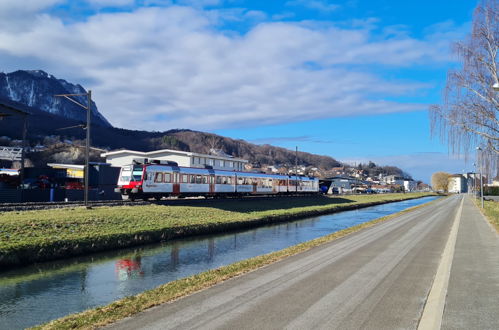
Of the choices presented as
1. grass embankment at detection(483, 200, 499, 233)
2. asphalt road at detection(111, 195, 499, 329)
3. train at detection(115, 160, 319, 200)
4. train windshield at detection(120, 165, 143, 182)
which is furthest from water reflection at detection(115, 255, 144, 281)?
grass embankment at detection(483, 200, 499, 233)

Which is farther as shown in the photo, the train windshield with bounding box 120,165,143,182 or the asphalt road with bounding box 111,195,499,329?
the train windshield with bounding box 120,165,143,182

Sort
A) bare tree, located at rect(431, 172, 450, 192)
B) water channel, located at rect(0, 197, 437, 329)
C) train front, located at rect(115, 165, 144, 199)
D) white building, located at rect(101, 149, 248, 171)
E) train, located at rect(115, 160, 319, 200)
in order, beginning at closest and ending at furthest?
water channel, located at rect(0, 197, 437, 329), train front, located at rect(115, 165, 144, 199), train, located at rect(115, 160, 319, 200), white building, located at rect(101, 149, 248, 171), bare tree, located at rect(431, 172, 450, 192)

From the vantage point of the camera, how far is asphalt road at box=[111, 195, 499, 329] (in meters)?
7.02

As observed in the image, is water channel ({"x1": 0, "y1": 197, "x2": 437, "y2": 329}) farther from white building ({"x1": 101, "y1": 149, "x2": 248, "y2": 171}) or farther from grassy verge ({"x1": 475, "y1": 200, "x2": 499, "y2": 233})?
white building ({"x1": 101, "y1": 149, "x2": 248, "y2": 171})

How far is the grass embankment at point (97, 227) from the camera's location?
1612 centimetres

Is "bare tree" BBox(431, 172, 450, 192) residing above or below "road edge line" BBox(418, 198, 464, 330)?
above

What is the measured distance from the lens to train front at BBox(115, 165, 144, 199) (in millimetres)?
33594

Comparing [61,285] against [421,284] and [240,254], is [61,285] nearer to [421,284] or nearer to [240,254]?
[240,254]

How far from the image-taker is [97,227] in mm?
20969

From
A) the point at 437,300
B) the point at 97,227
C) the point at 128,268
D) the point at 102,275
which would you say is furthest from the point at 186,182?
the point at 437,300

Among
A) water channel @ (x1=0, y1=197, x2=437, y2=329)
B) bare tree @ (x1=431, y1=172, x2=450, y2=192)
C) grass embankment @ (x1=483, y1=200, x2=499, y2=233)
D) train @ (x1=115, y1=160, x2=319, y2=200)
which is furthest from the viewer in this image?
bare tree @ (x1=431, y1=172, x2=450, y2=192)

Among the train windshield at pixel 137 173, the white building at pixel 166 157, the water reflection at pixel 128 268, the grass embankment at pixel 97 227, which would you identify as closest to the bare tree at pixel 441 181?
the white building at pixel 166 157

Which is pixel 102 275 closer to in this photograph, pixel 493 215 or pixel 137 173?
pixel 137 173

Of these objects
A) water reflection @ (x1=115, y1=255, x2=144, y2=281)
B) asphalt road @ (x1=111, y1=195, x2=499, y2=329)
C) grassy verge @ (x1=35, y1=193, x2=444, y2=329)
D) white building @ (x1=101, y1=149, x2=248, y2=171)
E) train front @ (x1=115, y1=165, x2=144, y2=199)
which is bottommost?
water reflection @ (x1=115, y1=255, x2=144, y2=281)
